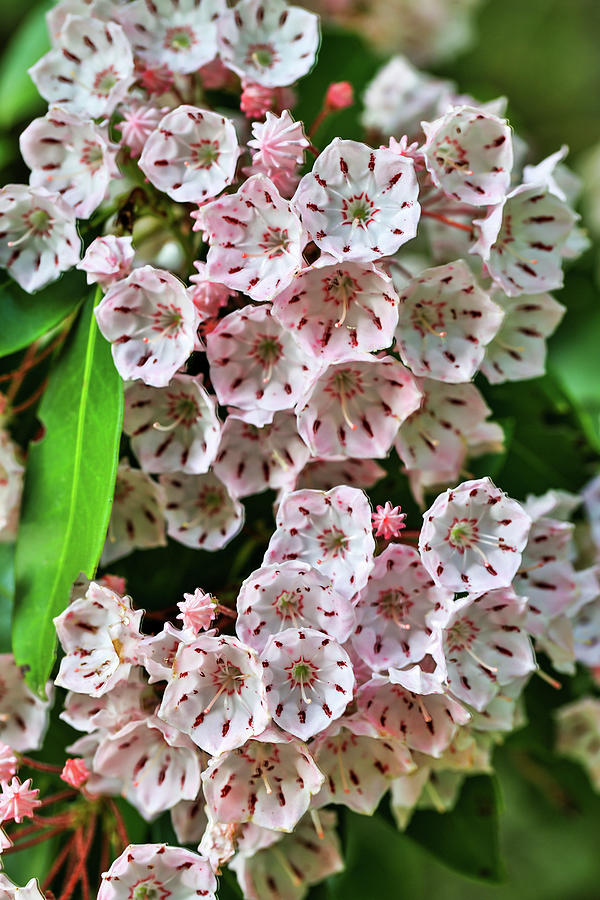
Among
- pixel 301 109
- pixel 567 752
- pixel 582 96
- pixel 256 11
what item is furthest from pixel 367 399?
pixel 582 96

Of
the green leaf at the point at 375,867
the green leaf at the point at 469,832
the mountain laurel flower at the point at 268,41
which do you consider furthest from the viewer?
the green leaf at the point at 375,867

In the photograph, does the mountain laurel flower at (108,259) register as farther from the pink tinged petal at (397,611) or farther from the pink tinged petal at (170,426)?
the pink tinged petal at (397,611)

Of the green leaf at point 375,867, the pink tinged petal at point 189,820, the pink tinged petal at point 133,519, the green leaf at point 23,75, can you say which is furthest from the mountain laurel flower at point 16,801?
the green leaf at point 23,75

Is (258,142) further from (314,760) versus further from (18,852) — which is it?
(18,852)

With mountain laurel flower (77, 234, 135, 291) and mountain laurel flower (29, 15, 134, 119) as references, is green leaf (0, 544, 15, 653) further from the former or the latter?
mountain laurel flower (29, 15, 134, 119)

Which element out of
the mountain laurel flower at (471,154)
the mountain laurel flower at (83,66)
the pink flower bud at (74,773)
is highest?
the mountain laurel flower at (83,66)

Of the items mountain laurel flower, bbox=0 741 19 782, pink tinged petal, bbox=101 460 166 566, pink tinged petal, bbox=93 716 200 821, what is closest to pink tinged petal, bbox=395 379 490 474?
pink tinged petal, bbox=101 460 166 566
